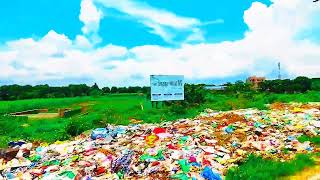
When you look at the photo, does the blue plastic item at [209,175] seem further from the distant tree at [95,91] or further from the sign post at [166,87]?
the distant tree at [95,91]

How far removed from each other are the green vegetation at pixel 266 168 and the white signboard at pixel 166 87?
12.7 m

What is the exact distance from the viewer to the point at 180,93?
76.9ft

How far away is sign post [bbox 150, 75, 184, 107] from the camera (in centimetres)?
2262

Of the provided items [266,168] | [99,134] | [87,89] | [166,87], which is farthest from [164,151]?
[87,89]

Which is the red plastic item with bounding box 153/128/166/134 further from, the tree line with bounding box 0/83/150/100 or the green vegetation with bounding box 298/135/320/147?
the tree line with bounding box 0/83/150/100

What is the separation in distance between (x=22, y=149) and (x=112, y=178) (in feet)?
12.1

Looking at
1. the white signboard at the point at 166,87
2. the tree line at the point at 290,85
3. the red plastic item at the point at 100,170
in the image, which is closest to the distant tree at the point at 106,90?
the tree line at the point at 290,85

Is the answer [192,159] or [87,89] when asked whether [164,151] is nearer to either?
[192,159]

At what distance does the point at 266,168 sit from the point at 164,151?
2290 mm

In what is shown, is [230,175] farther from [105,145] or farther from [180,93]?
[180,93]

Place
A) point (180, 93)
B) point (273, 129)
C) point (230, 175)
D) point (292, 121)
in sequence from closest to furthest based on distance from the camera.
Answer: point (230, 175)
point (273, 129)
point (292, 121)
point (180, 93)

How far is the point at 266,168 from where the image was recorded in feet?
31.3

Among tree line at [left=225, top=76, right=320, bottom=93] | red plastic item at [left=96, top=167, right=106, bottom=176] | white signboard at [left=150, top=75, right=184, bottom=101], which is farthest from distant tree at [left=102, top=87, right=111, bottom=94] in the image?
red plastic item at [left=96, top=167, right=106, bottom=176]

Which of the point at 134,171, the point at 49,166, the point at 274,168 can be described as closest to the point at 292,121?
the point at 274,168
